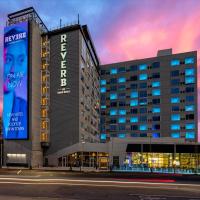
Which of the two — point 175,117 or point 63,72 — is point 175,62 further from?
point 63,72

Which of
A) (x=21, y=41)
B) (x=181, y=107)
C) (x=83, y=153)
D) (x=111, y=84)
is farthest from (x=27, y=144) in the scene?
(x=181, y=107)

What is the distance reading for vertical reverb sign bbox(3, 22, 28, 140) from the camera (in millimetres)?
66438

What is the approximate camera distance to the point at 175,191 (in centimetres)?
2648

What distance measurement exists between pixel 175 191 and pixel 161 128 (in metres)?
78.2

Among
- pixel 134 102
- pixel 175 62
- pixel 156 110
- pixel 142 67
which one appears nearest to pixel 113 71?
pixel 142 67

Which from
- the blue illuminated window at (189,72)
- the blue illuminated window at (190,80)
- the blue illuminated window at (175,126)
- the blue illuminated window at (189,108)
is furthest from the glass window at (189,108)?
the blue illuminated window at (189,72)

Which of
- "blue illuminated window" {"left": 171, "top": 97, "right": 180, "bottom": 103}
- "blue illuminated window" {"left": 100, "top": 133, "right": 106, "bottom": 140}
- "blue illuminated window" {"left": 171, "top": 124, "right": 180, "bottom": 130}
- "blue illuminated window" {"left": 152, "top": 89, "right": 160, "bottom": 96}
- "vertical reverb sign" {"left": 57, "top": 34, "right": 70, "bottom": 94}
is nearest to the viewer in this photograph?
"vertical reverb sign" {"left": 57, "top": 34, "right": 70, "bottom": 94}

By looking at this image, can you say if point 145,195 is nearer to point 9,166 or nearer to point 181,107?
point 9,166

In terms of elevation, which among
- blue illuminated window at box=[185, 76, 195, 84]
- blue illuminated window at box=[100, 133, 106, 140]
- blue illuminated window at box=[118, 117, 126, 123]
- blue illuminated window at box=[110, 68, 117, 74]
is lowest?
blue illuminated window at box=[100, 133, 106, 140]

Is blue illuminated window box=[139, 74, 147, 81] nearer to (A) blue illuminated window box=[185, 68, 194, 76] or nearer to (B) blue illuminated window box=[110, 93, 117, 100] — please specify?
(B) blue illuminated window box=[110, 93, 117, 100]

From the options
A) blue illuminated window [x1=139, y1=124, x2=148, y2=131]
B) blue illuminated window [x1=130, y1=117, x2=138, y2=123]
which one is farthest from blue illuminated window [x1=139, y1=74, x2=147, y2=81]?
blue illuminated window [x1=139, y1=124, x2=148, y2=131]

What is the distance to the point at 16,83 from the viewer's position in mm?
68562

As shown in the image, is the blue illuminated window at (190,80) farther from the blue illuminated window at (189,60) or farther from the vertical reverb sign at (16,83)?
the vertical reverb sign at (16,83)

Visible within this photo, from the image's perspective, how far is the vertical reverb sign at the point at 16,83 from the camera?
218ft
